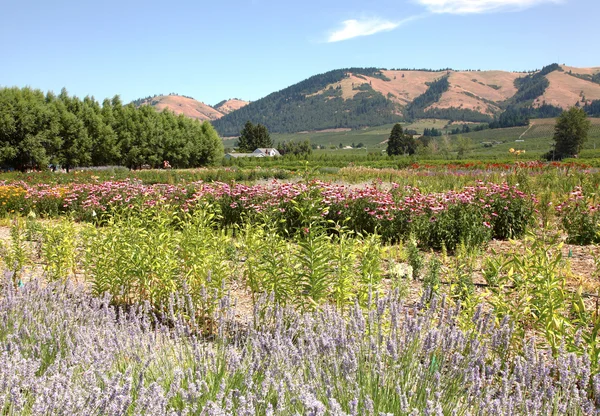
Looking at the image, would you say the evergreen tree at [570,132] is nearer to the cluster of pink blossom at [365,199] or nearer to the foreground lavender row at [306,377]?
the cluster of pink blossom at [365,199]

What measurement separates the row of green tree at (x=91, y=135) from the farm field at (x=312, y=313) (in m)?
30.0

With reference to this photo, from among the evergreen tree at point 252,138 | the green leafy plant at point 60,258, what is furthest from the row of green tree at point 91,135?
the evergreen tree at point 252,138

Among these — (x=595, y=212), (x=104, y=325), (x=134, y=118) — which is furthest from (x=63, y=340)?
(x=134, y=118)

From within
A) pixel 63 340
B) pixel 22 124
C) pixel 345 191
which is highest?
pixel 22 124

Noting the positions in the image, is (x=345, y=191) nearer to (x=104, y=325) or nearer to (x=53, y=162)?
(x=104, y=325)

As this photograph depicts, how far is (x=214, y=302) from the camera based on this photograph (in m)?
4.38

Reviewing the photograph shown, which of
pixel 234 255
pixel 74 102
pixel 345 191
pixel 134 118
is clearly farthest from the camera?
pixel 134 118

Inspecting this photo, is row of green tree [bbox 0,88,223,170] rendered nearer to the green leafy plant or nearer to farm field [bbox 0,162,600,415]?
farm field [bbox 0,162,600,415]

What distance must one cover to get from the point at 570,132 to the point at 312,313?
6714cm

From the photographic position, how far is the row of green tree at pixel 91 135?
115 ft

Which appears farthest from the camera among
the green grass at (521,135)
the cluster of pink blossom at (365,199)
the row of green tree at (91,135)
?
the green grass at (521,135)

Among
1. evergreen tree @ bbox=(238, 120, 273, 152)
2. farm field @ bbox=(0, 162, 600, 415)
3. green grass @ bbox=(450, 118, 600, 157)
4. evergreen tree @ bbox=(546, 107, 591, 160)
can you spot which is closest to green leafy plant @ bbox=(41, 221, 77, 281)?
farm field @ bbox=(0, 162, 600, 415)

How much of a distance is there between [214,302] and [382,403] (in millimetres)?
2412

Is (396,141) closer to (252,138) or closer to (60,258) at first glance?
(252,138)
